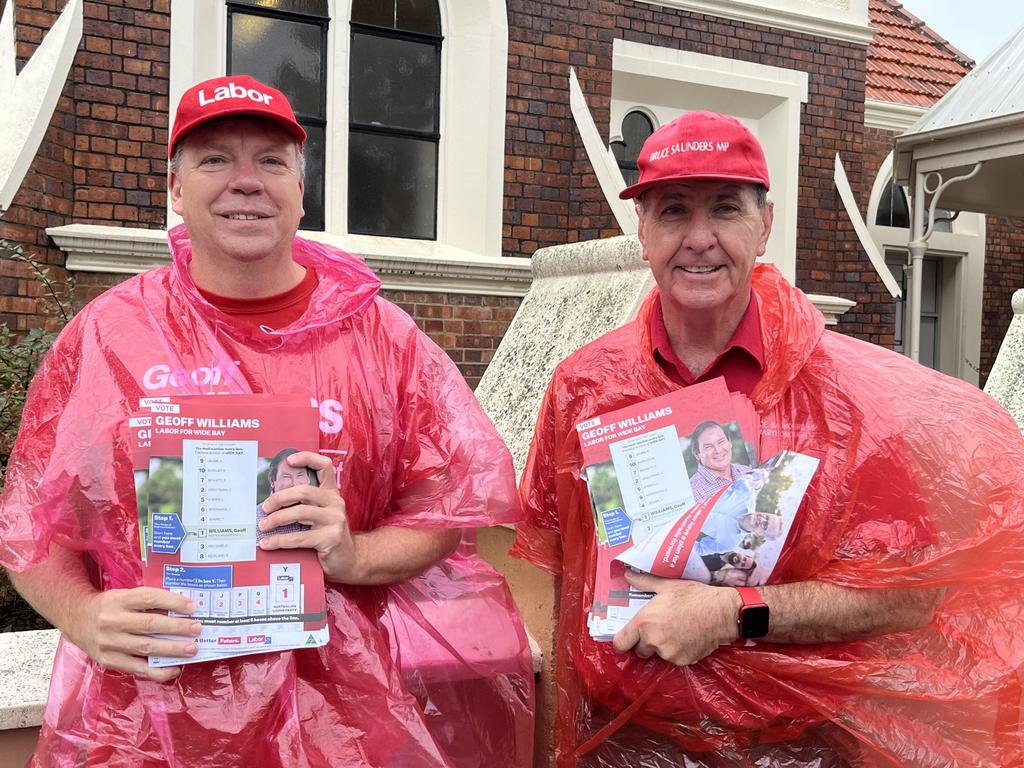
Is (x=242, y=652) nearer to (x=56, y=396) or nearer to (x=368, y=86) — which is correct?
(x=56, y=396)

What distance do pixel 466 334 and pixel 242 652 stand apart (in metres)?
4.86

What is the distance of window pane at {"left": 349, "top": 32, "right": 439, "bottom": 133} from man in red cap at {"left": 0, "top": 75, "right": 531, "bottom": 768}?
496 cm

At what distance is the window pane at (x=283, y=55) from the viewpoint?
6.10 m

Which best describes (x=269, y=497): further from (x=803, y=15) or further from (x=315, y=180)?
(x=803, y=15)

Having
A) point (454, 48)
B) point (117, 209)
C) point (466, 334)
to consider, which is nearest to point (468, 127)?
point (454, 48)

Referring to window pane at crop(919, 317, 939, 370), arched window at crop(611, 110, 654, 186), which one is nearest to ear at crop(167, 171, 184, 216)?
arched window at crop(611, 110, 654, 186)

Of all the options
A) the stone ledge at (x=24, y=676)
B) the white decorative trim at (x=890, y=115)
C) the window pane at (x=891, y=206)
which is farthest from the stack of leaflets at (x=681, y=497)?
the window pane at (x=891, y=206)

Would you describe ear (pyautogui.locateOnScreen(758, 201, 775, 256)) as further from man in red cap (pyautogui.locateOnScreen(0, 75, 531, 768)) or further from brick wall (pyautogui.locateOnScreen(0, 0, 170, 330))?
brick wall (pyautogui.locateOnScreen(0, 0, 170, 330))

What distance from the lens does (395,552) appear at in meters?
1.69

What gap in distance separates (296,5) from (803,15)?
163 inches

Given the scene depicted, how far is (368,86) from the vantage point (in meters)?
6.51

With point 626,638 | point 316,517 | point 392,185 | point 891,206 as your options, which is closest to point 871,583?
point 626,638

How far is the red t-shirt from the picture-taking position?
5.56 ft

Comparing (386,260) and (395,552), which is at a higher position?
(386,260)
